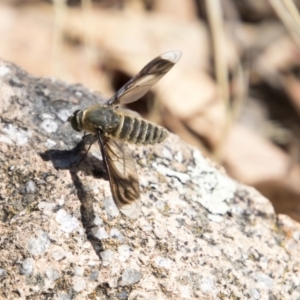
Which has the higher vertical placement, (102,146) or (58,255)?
(102,146)

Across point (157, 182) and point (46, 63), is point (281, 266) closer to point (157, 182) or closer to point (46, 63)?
point (157, 182)

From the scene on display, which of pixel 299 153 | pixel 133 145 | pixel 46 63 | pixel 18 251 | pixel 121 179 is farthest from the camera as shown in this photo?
pixel 299 153

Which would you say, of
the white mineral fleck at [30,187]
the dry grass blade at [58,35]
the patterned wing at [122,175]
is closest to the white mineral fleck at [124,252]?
the patterned wing at [122,175]

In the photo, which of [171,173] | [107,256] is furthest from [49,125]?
[107,256]

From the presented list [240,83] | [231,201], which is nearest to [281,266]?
[231,201]

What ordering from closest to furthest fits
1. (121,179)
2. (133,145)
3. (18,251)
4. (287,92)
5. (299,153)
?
(18,251)
(121,179)
(133,145)
(299,153)
(287,92)

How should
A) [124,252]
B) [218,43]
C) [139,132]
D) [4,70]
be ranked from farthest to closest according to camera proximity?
[218,43]
[4,70]
[139,132]
[124,252]

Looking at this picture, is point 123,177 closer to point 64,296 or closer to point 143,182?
point 143,182

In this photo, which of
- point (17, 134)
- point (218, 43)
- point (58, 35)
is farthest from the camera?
point (218, 43)
